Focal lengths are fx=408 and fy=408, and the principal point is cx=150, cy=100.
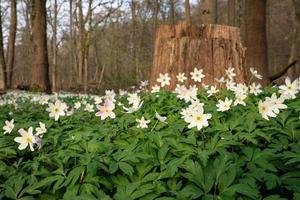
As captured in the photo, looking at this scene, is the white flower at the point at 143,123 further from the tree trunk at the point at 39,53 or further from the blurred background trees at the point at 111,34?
the tree trunk at the point at 39,53

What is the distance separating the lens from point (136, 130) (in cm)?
226

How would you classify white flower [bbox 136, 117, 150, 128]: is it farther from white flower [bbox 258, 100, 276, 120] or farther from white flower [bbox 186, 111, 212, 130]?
white flower [bbox 258, 100, 276, 120]

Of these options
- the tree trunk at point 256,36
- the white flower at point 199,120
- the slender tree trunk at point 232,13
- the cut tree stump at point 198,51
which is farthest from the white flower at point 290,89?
the slender tree trunk at point 232,13

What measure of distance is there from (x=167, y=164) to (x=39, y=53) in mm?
15101

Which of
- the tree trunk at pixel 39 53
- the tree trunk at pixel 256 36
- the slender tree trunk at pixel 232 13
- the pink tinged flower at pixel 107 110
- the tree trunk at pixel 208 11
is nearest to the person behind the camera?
the pink tinged flower at pixel 107 110

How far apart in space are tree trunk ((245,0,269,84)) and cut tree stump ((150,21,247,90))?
2.41 m

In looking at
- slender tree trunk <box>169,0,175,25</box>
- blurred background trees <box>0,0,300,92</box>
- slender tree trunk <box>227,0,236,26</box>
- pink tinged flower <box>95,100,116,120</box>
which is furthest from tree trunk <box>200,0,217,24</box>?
slender tree trunk <box>169,0,175,25</box>

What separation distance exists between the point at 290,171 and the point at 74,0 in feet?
96.6

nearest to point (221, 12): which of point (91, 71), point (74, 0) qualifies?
point (74, 0)

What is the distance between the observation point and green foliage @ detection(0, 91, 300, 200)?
1.65 m

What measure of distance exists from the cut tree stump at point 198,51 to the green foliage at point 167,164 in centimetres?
305

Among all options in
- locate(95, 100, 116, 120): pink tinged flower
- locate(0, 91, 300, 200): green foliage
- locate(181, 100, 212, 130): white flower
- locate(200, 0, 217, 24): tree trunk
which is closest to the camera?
locate(0, 91, 300, 200): green foliage

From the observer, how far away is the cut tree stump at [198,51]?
17.6 feet

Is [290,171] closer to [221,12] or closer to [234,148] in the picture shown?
[234,148]
